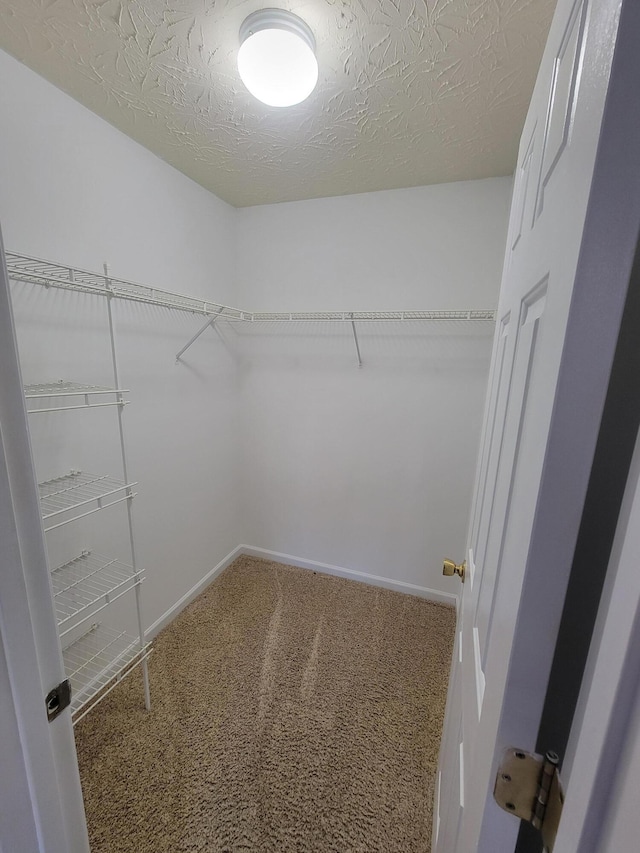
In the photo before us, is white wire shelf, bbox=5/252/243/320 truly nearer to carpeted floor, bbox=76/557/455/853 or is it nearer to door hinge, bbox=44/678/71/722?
door hinge, bbox=44/678/71/722

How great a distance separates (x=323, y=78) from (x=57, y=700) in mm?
1832

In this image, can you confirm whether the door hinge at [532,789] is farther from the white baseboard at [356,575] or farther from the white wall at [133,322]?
the white baseboard at [356,575]

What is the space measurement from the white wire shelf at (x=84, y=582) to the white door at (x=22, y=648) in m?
0.91

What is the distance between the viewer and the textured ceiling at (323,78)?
3.18 ft

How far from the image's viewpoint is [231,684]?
1.71 metres

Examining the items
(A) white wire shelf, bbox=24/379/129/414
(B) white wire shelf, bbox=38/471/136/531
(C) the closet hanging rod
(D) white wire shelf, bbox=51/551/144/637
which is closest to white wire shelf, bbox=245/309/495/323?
(C) the closet hanging rod

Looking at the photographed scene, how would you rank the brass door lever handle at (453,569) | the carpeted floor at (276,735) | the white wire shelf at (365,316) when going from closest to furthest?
the brass door lever handle at (453,569)
the carpeted floor at (276,735)
the white wire shelf at (365,316)

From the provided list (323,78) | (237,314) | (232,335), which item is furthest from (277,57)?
(232,335)

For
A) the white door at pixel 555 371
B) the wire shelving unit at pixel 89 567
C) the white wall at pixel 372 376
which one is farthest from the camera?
the white wall at pixel 372 376

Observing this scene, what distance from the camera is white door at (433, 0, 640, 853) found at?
0.31 m

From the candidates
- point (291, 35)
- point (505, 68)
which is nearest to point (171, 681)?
point (291, 35)

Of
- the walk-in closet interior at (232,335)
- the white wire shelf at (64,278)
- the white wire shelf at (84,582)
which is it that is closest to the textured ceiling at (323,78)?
the walk-in closet interior at (232,335)

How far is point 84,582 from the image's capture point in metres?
Answer: 1.57

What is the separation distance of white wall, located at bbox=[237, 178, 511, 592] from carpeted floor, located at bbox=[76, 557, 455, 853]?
0.57 m
